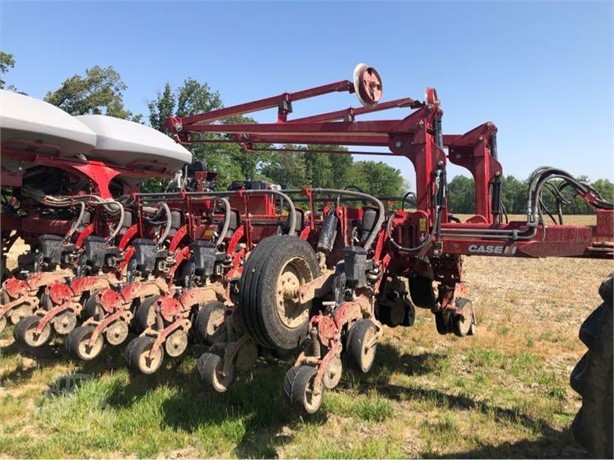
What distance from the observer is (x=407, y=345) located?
6320mm

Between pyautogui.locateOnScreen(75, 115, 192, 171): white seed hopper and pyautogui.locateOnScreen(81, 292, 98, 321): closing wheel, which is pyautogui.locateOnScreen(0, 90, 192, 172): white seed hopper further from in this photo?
pyautogui.locateOnScreen(81, 292, 98, 321): closing wheel

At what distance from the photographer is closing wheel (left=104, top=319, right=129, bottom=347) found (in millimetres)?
4746

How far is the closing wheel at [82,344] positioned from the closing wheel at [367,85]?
3503mm

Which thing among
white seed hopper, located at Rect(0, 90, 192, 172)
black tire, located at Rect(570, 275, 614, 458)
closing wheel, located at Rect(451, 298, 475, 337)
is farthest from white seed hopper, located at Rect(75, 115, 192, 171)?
black tire, located at Rect(570, 275, 614, 458)

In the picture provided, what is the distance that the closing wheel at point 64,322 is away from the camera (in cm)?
503

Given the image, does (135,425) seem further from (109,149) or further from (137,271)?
(109,149)

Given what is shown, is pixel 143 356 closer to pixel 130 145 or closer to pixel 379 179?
pixel 130 145

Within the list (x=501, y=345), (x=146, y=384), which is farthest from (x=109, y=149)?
(x=501, y=345)

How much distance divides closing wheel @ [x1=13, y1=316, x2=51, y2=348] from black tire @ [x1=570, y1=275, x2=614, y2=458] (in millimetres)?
4523

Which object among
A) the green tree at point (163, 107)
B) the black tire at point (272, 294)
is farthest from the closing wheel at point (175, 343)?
the green tree at point (163, 107)

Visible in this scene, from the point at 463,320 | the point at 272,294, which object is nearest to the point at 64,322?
the point at 272,294

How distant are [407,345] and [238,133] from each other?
351 cm

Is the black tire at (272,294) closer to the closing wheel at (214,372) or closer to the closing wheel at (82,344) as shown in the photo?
the closing wheel at (214,372)

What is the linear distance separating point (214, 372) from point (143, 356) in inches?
30.0
